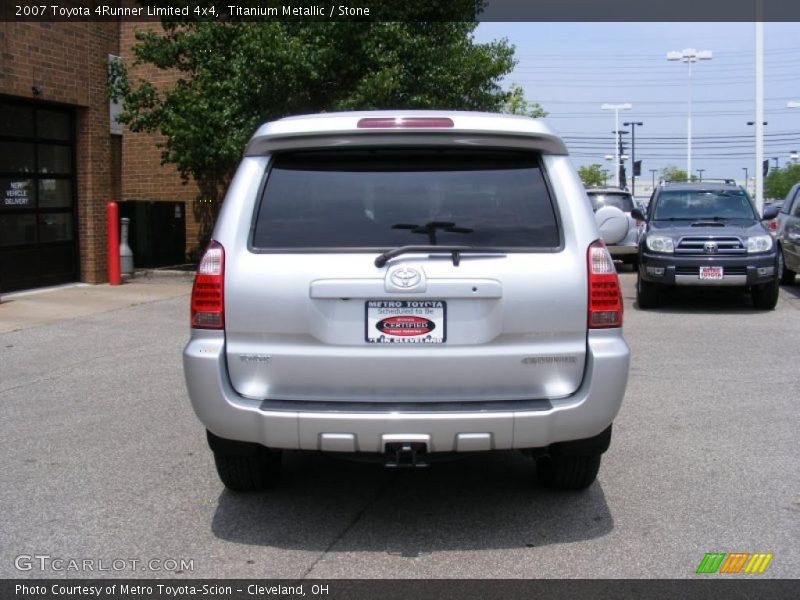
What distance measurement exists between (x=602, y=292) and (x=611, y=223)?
65.2 inches

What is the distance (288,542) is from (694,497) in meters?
2.18

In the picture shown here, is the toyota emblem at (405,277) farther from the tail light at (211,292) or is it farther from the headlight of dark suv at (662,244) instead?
the headlight of dark suv at (662,244)

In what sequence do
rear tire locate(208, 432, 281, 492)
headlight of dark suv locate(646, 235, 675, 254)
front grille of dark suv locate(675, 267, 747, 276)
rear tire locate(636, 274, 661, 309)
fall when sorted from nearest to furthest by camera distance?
rear tire locate(208, 432, 281, 492), front grille of dark suv locate(675, 267, 747, 276), headlight of dark suv locate(646, 235, 675, 254), rear tire locate(636, 274, 661, 309)

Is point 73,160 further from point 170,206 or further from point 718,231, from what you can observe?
point 718,231

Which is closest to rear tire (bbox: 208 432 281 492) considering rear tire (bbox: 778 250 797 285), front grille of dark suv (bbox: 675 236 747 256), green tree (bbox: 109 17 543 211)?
front grille of dark suv (bbox: 675 236 747 256)

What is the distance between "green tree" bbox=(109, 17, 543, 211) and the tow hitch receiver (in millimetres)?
11757

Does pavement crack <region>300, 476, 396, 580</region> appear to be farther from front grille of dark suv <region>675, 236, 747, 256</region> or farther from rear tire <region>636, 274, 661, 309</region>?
rear tire <region>636, 274, 661, 309</region>

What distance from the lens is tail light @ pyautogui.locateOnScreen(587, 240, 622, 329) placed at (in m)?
3.94

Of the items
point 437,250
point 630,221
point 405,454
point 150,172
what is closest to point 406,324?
point 437,250

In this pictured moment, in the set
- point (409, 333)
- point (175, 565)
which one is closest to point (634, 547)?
point (409, 333)

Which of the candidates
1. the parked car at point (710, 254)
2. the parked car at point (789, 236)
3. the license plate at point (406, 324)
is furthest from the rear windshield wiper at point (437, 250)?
the parked car at point (789, 236)

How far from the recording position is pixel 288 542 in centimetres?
410

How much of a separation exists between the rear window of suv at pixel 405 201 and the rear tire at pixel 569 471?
4.01 feet
